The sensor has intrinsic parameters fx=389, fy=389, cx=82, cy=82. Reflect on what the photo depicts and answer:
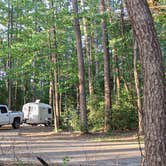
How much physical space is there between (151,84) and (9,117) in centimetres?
2614

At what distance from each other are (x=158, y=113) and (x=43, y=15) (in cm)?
2003

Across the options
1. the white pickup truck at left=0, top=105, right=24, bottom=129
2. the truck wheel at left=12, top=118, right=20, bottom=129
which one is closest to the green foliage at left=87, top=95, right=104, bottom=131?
the white pickup truck at left=0, top=105, right=24, bottom=129

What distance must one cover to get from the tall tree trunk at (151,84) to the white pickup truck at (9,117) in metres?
25.3

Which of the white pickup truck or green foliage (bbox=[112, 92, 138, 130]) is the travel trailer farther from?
green foliage (bbox=[112, 92, 138, 130])

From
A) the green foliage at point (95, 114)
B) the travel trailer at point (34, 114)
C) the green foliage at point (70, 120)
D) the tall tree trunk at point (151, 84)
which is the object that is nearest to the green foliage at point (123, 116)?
the green foliage at point (95, 114)

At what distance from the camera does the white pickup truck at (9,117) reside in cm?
2976

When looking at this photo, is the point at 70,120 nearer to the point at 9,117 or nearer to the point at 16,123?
the point at 9,117

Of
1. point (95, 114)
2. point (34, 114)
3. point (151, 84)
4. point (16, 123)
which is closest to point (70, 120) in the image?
point (95, 114)

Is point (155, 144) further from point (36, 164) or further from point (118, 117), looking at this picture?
point (118, 117)

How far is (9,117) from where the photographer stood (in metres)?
30.5

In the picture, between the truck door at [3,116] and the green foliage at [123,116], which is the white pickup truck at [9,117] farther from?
the green foliage at [123,116]

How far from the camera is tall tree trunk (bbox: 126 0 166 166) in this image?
Answer: 17.2 feet

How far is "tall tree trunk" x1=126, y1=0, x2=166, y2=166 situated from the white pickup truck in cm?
2525

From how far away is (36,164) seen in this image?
9.45m
